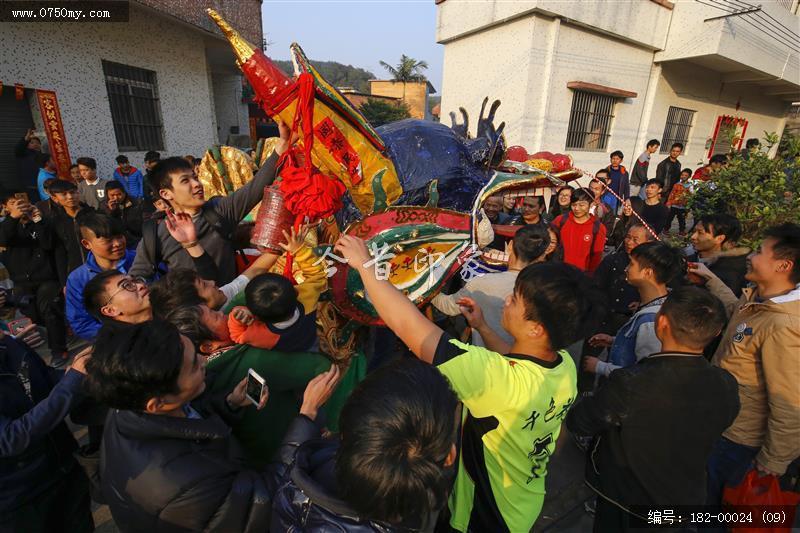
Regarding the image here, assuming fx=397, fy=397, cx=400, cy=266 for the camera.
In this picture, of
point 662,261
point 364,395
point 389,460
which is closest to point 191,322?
point 364,395

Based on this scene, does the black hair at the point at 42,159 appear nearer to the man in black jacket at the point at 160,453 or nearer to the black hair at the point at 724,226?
the man in black jacket at the point at 160,453

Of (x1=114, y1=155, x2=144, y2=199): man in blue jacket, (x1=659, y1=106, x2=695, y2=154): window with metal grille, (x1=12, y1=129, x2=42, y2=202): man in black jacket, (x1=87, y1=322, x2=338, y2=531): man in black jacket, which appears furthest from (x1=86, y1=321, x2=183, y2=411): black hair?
(x1=659, y1=106, x2=695, y2=154): window with metal grille

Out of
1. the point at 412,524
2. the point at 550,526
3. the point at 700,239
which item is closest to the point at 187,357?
the point at 412,524

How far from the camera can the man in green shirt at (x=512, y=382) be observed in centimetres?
122

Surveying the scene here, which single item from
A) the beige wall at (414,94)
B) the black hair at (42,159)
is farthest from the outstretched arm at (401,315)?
the beige wall at (414,94)

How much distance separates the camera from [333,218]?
7.21 feet

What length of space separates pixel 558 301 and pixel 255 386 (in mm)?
1098

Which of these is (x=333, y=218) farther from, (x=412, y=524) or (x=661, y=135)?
(x=661, y=135)

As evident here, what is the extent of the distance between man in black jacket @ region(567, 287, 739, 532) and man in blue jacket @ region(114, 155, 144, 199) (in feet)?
23.3

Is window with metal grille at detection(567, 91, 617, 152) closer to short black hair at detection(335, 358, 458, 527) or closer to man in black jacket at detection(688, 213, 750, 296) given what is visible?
man in black jacket at detection(688, 213, 750, 296)

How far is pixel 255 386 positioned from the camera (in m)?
1.44

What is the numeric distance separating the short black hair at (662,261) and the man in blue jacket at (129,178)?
6974 millimetres

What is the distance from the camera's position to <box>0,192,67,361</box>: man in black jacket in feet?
11.8

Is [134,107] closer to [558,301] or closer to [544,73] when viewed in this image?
[544,73]
